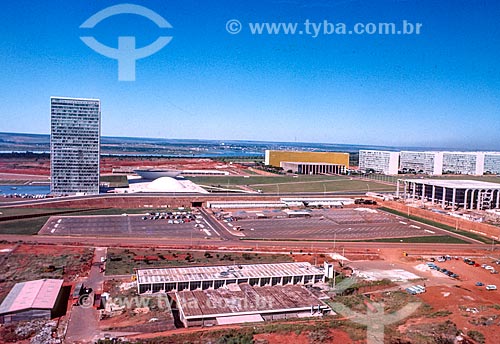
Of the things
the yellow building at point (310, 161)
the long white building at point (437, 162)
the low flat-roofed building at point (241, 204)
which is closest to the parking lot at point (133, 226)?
Result: the low flat-roofed building at point (241, 204)

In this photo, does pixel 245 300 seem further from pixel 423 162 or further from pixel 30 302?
pixel 423 162

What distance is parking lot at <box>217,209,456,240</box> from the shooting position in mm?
22844

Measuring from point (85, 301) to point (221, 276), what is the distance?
4.16 metres

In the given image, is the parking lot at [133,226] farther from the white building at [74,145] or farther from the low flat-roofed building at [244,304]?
the low flat-roofed building at [244,304]

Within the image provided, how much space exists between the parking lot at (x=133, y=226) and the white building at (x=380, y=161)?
36.5 meters

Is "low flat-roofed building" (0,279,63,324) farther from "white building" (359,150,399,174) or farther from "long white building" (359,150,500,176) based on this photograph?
"long white building" (359,150,500,176)

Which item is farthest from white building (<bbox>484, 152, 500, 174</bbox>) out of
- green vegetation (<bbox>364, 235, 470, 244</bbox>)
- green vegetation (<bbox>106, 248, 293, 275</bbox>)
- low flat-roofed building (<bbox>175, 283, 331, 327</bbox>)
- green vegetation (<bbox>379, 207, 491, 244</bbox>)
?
low flat-roofed building (<bbox>175, 283, 331, 327</bbox>)

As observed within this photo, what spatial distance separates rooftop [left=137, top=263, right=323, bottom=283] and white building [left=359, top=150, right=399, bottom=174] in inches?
1728

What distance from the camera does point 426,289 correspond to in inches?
578

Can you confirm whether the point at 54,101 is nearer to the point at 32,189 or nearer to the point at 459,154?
the point at 32,189

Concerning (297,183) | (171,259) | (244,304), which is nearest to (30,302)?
(244,304)

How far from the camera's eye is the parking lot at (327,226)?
74.9 feet

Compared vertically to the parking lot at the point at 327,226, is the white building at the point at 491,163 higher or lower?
higher

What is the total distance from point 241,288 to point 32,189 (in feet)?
93.4
